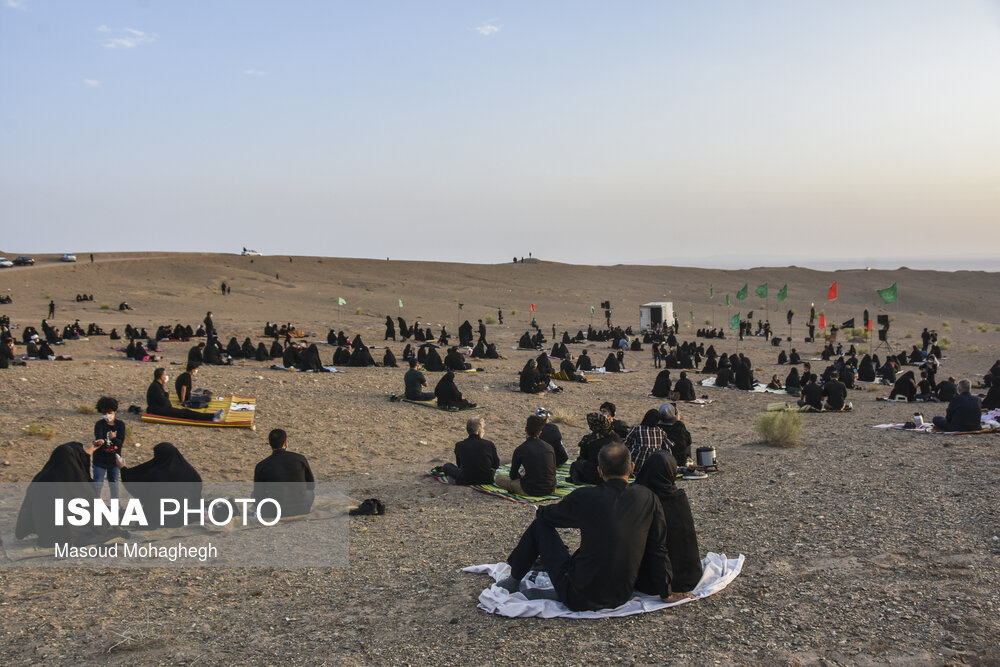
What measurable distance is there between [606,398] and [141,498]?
14146 millimetres

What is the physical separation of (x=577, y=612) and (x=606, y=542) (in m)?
0.66

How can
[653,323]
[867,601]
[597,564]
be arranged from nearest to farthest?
[597,564], [867,601], [653,323]

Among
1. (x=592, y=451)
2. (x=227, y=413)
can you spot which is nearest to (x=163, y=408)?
(x=227, y=413)

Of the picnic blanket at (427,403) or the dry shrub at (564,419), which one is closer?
the dry shrub at (564,419)

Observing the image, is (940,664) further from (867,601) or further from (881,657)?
(867,601)

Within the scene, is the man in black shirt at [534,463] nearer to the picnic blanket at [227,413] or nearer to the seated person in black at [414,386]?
the picnic blanket at [227,413]

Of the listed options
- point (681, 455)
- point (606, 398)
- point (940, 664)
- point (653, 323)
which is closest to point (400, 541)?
point (681, 455)

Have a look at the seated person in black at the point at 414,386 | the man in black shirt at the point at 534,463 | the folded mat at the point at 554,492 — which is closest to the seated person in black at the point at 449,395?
the seated person in black at the point at 414,386

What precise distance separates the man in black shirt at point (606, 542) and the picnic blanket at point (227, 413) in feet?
31.8

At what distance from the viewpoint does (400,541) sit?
8422 millimetres

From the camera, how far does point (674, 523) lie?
5910 mm

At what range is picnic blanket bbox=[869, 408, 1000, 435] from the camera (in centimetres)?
1398

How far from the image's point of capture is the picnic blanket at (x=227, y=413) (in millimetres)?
14102

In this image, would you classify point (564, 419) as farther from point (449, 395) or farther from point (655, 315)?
point (655, 315)
